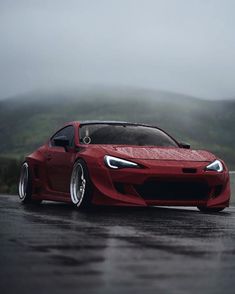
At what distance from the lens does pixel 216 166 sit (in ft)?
33.7

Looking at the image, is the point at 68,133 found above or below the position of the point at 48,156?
above

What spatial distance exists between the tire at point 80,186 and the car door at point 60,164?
0.20 m

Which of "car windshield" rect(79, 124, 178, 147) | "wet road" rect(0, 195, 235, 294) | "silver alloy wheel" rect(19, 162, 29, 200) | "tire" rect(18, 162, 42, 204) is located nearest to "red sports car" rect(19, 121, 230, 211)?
"car windshield" rect(79, 124, 178, 147)

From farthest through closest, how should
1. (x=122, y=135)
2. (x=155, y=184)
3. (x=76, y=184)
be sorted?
(x=122, y=135), (x=76, y=184), (x=155, y=184)

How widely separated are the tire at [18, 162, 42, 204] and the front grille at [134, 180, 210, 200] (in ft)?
8.37

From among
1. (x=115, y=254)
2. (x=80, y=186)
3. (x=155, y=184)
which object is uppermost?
(x=115, y=254)

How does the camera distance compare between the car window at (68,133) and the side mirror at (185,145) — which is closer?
the car window at (68,133)

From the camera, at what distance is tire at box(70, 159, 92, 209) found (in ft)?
32.1

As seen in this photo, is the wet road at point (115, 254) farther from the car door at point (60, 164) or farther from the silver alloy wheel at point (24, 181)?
the silver alloy wheel at point (24, 181)

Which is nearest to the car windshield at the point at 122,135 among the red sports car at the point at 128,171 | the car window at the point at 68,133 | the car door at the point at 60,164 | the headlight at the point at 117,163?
the red sports car at the point at 128,171

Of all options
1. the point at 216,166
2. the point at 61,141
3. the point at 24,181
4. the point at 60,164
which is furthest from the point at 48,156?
the point at 216,166

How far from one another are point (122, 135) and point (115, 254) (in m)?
5.74

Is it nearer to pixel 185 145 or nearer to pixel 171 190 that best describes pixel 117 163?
pixel 171 190

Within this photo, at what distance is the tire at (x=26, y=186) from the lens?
11.8m
